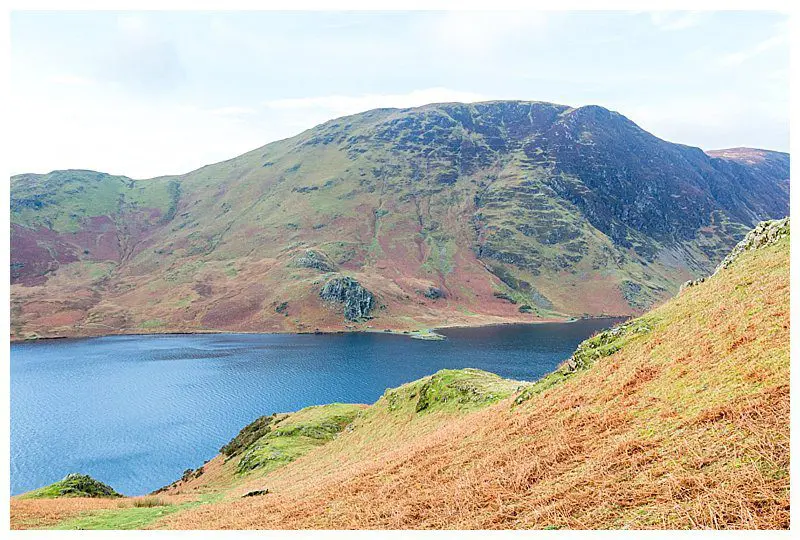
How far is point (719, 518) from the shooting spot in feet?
25.8

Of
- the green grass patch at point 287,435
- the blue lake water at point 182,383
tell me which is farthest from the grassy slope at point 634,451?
the blue lake water at point 182,383

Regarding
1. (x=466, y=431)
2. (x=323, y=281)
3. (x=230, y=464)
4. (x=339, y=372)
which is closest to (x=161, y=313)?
(x=323, y=281)

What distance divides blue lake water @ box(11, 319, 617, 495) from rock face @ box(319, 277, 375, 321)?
21.4 m

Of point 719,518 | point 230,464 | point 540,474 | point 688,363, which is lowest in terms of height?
point 230,464

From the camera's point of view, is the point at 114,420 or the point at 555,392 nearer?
the point at 555,392

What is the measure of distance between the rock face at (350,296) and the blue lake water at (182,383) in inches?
842

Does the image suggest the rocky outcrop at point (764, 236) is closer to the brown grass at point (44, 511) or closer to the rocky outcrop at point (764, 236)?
the rocky outcrop at point (764, 236)

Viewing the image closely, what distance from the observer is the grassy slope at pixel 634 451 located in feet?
28.7

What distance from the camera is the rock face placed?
190 m

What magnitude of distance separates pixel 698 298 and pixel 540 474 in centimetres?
1300

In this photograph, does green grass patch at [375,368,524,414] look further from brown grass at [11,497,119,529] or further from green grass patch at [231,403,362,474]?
brown grass at [11,497,119,529]

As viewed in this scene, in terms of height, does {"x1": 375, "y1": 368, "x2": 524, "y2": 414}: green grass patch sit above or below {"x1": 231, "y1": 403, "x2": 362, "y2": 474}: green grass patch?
above

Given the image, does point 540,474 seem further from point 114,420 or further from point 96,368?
point 96,368

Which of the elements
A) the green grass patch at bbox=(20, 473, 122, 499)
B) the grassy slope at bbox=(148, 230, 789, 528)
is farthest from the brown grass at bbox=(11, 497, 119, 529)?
the green grass patch at bbox=(20, 473, 122, 499)
